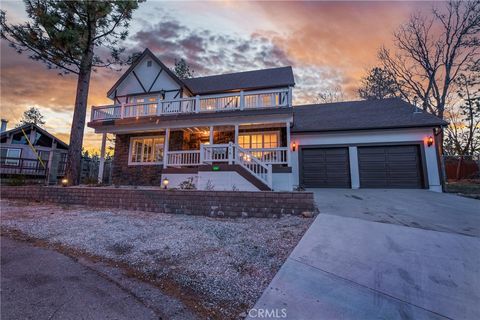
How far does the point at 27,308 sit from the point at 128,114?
10780 millimetres

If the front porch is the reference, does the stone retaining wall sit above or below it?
below

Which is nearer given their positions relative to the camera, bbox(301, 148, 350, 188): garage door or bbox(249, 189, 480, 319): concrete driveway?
bbox(249, 189, 480, 319): concrete driveway

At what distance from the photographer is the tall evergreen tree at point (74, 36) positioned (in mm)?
9641

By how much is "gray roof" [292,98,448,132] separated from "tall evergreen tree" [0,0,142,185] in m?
10.4

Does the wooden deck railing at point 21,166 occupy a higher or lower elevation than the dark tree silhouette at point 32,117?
lower

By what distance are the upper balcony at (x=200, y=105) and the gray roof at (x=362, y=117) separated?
2682mm

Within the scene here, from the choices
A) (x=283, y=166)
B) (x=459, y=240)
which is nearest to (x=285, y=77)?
(x=283, y=166)

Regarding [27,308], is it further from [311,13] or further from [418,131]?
[418,131]

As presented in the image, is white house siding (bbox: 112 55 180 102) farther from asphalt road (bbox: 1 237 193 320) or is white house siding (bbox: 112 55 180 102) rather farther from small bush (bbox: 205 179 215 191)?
asphalt road (bbox: 1 237 193 320)

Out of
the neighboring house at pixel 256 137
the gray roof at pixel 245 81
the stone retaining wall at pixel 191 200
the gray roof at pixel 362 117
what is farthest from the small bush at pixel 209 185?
the gray roof at pixel 245 81

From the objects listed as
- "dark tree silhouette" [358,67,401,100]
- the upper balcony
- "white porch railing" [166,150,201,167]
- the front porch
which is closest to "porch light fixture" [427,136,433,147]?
the front porch

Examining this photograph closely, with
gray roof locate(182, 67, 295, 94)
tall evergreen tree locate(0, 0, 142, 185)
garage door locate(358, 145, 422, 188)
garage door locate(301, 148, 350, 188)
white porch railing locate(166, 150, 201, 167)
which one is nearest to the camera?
tall evergreen tree locate(0, 0, 142, 185)

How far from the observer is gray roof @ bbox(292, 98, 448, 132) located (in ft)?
36.6

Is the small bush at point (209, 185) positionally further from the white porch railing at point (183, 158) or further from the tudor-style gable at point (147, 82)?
the tudor-style gable at point (147, 82)
